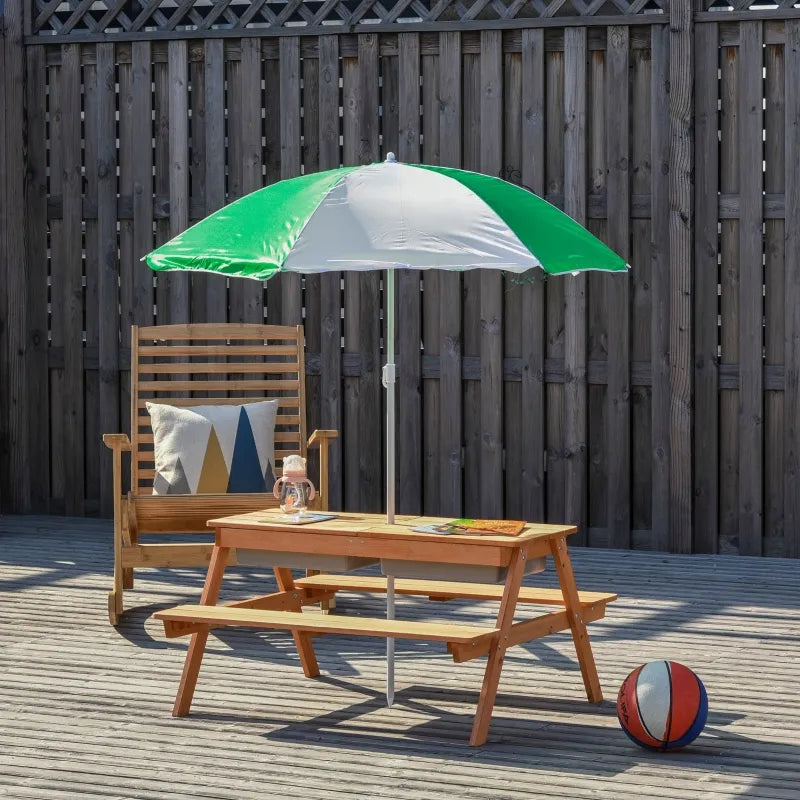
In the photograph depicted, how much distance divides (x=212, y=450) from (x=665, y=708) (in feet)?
8.13

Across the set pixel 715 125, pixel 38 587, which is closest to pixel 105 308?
pixel 38 587

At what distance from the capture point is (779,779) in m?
3.50

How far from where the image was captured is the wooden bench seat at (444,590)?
14.1ft

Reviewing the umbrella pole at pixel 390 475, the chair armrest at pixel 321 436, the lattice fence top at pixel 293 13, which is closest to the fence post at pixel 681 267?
the lattice fence top at pixel 293 13

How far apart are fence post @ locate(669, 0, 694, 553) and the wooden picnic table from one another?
7.92ft

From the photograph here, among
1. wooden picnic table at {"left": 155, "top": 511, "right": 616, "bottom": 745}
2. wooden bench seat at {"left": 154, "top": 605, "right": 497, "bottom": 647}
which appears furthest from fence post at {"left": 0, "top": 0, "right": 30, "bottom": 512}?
wooden bench seat at {"left": 154, "top": 605, "right": 497, "bottom": 647}

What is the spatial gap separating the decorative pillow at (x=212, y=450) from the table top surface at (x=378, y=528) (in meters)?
1.25

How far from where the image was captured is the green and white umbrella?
3736 mm

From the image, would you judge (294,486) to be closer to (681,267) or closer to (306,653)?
(306,653)

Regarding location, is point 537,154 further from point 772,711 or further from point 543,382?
point 772,711

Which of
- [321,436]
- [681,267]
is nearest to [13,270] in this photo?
[321,436]

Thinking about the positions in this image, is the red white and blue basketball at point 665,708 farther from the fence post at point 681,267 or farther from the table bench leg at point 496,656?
the fence post at point 681,267

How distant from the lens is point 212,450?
5660 mm

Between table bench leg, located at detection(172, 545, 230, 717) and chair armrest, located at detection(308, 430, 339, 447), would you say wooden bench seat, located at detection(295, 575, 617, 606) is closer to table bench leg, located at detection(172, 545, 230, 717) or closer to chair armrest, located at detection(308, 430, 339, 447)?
table bench leg, located at detection(172, 545, 230, 717)
